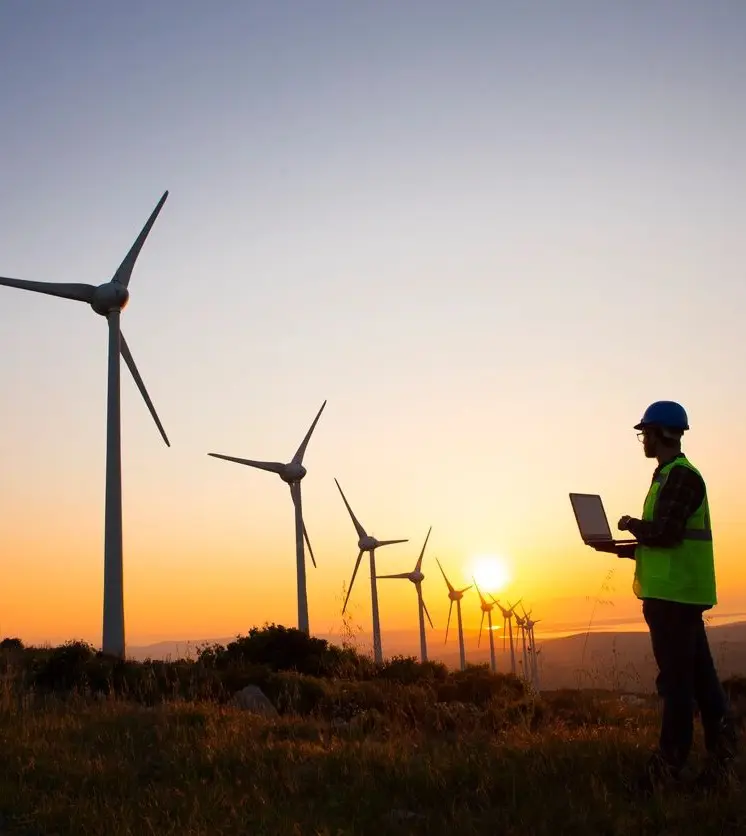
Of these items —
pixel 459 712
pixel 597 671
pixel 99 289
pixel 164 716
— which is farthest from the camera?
pixel 99 289

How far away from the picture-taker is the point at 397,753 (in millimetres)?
8172

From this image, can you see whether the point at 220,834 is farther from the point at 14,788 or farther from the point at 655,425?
the point at 655,425

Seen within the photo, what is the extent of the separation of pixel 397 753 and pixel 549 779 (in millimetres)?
1572

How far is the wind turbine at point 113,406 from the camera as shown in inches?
1016

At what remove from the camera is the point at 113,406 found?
90.3 feet

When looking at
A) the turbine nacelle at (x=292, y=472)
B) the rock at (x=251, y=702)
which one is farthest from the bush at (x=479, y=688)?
the turbine nacelle at (x=292, y=472)

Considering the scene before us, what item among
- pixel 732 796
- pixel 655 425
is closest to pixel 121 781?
pixel 732 796

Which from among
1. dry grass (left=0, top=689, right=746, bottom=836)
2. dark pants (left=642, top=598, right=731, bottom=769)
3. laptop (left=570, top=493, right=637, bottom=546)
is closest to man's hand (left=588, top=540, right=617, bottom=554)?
laptop (left=570, top=493, right=637, bottom=546)

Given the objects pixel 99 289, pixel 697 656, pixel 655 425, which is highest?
pixel 99 289

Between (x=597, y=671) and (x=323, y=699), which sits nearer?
(x=597, y=671)

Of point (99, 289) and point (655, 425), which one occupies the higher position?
point (99, 289)

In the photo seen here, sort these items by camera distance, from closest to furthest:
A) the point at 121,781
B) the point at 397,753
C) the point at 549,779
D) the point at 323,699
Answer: the point at 549,779 < the point at 121,781 < the point at 397,753 < the point at 323,699

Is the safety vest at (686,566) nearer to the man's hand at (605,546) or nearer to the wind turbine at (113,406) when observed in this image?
the man's hand at (605,546)

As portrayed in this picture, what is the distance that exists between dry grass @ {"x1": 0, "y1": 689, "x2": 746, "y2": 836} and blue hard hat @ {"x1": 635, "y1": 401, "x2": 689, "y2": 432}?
8.71ft
